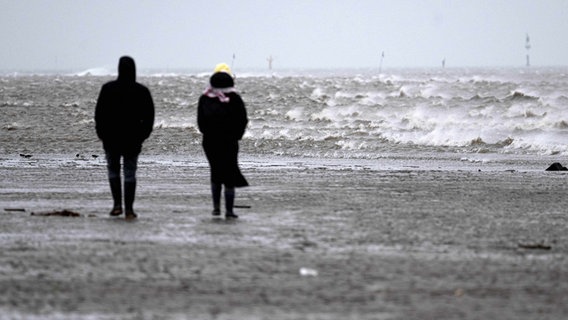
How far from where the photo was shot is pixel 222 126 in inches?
463

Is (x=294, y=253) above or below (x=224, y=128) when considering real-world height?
below

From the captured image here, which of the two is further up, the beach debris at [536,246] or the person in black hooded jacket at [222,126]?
the person in black hooded jacket at [222,126]

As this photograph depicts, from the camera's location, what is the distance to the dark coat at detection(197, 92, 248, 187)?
1173 centimetres

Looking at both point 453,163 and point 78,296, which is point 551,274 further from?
point 453,163

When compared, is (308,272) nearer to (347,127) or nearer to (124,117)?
(124,117)

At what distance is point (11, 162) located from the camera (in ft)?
68.9

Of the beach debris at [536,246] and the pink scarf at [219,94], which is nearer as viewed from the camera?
the beach debris at [536,246]

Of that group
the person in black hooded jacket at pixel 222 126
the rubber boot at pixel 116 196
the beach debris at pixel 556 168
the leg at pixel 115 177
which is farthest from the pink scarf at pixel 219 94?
the beach debris at pixel 556 168

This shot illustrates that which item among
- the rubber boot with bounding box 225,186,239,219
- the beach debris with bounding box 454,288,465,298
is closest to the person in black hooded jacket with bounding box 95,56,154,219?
the rubber boot with bounding box 225,186,239,219

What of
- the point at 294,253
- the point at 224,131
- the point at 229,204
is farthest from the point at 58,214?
the point at 294,253

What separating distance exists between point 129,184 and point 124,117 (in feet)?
2.41

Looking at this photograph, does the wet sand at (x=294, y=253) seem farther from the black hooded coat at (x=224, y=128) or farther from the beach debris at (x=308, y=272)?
the black hooded coat at (x=224, y=128)

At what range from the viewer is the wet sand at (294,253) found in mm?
6727

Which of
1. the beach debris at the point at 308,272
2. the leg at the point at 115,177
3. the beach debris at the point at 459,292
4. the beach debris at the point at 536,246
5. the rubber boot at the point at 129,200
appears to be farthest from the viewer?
the leg at the point at 115,177
